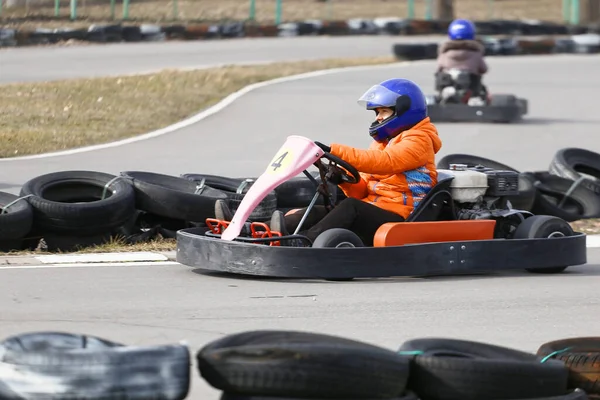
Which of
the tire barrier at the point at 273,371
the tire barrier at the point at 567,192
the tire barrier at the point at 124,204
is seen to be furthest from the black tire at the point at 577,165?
the tire barrier at the point at 273,371

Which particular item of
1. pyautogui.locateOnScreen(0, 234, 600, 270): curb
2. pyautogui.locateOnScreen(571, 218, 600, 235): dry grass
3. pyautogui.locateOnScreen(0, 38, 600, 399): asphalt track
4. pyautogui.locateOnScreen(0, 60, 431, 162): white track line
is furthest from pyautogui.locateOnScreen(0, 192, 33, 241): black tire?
pyautogui.locateOnScreen(0, 60, 431, 162): white track line

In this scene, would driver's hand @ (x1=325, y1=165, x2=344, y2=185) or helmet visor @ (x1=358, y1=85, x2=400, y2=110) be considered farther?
helmet visor @ (x1=358, y1=85, x2=400, y2=110)

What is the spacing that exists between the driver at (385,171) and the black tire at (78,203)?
4.34 feet

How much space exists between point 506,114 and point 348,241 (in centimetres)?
979

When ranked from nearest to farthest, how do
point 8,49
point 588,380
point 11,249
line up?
1. point 588,380
2. point 11,249
3. point 8,49

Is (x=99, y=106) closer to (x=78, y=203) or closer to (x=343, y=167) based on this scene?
(x=78, y=203)

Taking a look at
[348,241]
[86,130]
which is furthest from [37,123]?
[348,241]

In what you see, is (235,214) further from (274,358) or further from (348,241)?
(274,358)

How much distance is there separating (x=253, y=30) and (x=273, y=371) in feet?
86.4

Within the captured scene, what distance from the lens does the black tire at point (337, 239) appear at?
22.5 feet

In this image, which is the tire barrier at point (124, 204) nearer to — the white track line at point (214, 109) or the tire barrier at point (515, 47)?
the white track line at point (214, 109)

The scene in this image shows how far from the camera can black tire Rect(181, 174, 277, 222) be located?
290 inches

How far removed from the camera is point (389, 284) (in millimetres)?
7039

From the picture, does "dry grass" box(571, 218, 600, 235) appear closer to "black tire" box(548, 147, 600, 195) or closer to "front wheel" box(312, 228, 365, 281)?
"black tire" box(548, 147, 600, 195)
